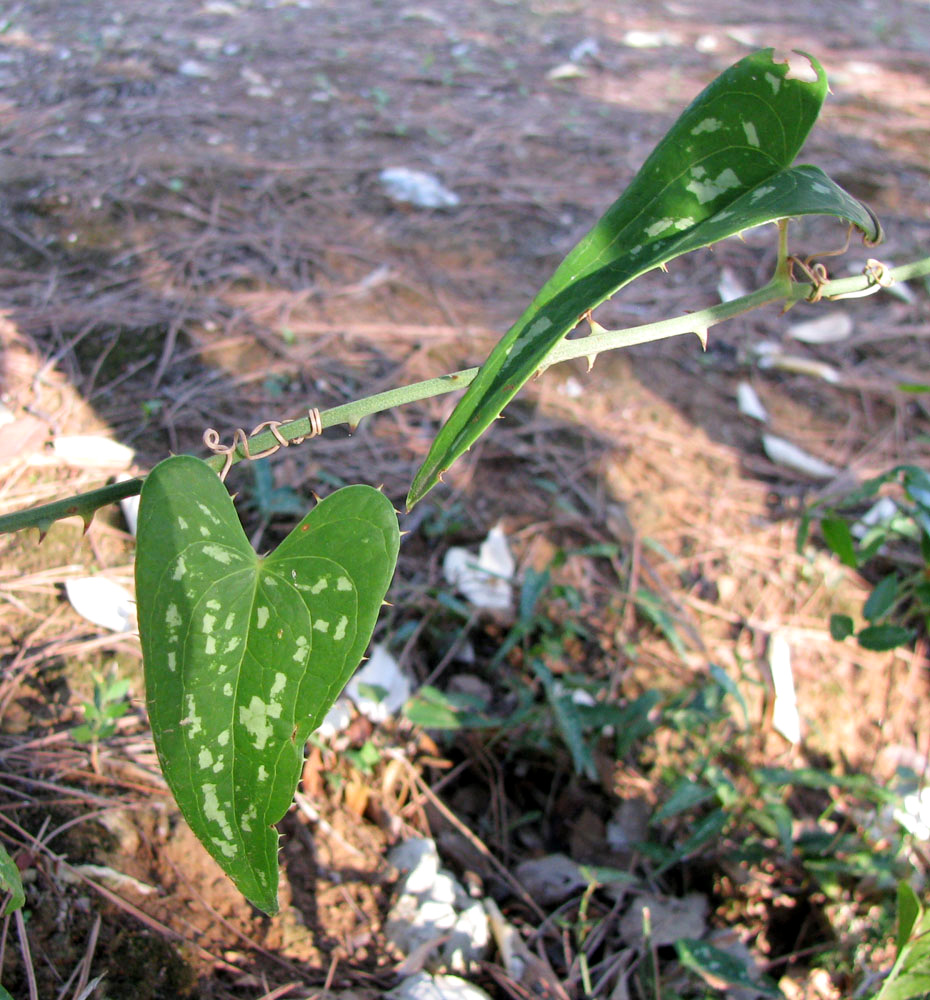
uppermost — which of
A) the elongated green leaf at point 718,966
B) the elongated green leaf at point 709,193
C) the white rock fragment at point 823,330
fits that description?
the elongated green leaf at point 709,193

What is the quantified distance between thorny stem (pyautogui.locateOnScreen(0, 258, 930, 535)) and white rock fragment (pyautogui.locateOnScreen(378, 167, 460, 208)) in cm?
188

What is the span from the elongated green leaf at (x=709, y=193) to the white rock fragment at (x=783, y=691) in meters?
0.95

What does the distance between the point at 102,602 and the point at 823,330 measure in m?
1.97

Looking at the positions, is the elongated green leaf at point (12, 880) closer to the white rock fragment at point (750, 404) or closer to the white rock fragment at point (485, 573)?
the white rock fragment at point (485, 573)

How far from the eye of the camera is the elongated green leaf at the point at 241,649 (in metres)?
0.59

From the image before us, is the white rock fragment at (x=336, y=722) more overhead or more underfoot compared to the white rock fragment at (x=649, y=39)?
more underfoot

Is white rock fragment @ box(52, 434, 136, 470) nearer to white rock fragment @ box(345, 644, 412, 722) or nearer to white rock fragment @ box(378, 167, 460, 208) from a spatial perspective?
white rock fragment @ box(345, 644, 412, 722)

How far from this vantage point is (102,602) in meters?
1.18

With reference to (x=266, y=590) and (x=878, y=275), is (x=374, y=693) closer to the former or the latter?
(x=266, y=590)

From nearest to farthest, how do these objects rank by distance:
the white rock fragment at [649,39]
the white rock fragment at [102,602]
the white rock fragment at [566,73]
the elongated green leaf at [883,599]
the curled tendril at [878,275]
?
the curled tendril at [878,275] → the white rock fragment at [102,602] → the elongated green leaf at [883,599] → the white rock fragment at [566,73] → the white rock fragment at [649,39]

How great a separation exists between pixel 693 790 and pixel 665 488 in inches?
29.5

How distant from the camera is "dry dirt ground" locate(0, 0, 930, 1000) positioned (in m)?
0.99

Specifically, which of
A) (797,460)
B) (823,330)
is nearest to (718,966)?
(797,460)

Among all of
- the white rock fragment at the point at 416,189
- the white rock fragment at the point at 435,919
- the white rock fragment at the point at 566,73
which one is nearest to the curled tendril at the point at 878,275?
the white rock fragment at the point at 435,919
